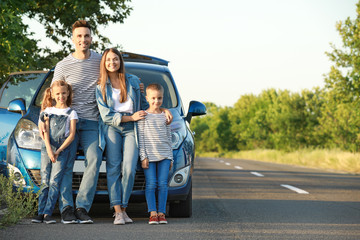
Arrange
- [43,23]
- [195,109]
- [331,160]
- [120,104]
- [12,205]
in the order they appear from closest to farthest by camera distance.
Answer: [12,205], [120,104], [195,109], [43,23], [331,160]

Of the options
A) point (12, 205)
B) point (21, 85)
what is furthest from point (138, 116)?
point (21, 85)

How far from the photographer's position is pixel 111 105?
5602 mm

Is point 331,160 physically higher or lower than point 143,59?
lower

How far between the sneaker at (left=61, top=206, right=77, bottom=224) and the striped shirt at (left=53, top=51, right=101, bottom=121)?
98cm

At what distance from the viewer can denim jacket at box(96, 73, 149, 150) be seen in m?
5.52

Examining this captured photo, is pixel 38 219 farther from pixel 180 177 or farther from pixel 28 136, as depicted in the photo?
pixel 180 177

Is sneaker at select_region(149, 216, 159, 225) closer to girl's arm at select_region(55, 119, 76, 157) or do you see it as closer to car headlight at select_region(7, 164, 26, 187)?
girl's arm at select_region(55, 119, 76, 157)

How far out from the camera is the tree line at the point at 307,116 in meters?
23.1

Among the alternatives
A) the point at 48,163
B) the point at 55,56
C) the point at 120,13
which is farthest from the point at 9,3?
the point at 48,163

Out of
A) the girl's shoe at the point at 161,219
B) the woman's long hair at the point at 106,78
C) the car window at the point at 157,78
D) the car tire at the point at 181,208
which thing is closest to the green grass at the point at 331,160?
the car window at the point at 157,78

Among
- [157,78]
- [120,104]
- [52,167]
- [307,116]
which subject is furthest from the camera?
[307,116]

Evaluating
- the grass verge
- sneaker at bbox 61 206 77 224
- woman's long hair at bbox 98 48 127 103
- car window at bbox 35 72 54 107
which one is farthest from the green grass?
the grass verge

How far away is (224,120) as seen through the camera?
389 feet

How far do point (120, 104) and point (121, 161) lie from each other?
0.60 metres
